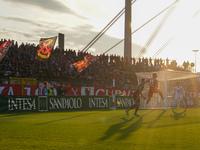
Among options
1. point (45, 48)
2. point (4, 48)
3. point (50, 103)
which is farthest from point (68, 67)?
point (50, 103)

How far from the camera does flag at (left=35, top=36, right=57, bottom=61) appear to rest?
2542 centimetres

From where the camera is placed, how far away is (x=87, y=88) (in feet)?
93.1

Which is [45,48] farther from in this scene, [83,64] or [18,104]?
[18,104]

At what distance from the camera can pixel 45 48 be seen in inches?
1035

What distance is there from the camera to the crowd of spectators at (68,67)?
25.1 meters

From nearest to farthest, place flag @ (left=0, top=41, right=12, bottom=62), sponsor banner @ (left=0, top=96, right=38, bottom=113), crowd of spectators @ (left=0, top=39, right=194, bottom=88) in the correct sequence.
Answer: sponsor banner @ (left=0, top=96, right=38, bottom=113) < flag @ (left=0, top=41, right=12, bottom=62) < crowd of spectators @ (left=0, top=39, right=194, bottom=88)

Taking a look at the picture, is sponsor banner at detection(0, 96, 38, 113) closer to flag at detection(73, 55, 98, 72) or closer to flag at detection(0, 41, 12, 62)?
flag at detection(0, 41, 12, 62)

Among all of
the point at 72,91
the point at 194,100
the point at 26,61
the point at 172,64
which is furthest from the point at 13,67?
the point at 172,64

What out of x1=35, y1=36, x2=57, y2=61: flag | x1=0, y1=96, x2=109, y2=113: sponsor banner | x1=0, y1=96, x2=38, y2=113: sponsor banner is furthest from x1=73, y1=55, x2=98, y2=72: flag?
x1=0, y1=96, x2=38, y2=113: sponsor banner

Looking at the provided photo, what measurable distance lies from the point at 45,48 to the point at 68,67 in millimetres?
3556

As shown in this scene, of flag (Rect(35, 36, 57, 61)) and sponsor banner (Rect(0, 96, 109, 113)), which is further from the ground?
flag (Rect(35, 36, 57, 61))

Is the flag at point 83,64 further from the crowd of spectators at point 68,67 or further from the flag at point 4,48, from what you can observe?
the flag at point 4,48

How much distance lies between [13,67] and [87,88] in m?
Answer: 7.30

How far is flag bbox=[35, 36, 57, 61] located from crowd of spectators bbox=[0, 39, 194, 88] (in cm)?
111
